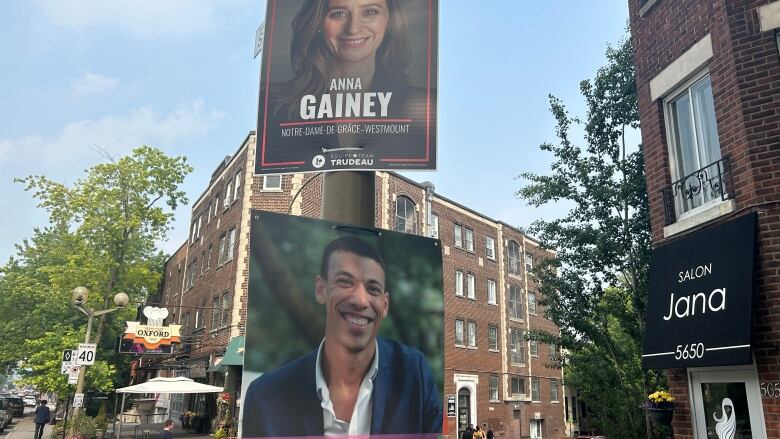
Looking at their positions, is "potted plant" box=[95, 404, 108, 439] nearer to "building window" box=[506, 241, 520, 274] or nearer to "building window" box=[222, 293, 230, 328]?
"building window" box=[222, 293, 230, 328]

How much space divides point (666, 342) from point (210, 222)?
29.1 metres

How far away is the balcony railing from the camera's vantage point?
7.91 meters

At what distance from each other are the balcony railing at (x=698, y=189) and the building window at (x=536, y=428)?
34619mm

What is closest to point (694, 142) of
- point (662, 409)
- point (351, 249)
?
point (662, 409)

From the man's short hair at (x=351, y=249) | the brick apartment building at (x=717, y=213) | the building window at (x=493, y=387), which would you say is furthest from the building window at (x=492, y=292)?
the man's short hair at (x=351, y=249)

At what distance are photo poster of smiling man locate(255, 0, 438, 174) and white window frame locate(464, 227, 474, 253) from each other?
3392 centimetres

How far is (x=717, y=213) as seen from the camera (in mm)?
7820

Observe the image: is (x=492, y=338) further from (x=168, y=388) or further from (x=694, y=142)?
(x=694, y=142)

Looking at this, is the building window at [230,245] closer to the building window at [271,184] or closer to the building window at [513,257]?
the building window at [271,184]

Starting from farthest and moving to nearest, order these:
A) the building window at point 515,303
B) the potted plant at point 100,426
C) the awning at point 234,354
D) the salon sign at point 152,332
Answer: the building window at point 515,303
the salon sign at point 152,332
the potted plant at point 100,426
the awning at point 234,354

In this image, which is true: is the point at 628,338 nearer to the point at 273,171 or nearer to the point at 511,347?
the point at 273,171

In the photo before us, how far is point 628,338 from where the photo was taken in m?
14.0

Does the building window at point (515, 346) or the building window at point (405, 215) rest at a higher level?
the building window at point (405, 215)

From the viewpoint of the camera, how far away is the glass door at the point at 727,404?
23.3 ft
